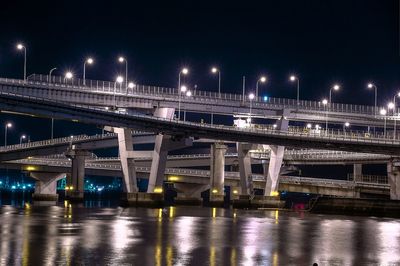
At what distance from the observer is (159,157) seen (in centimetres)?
10881

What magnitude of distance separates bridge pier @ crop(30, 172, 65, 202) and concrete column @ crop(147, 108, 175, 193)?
51314mm

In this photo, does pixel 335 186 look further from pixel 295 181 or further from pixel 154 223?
pixel 154 223

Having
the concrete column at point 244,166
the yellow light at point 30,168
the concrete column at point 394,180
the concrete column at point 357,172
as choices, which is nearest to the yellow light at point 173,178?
the concrete column at point 244,166

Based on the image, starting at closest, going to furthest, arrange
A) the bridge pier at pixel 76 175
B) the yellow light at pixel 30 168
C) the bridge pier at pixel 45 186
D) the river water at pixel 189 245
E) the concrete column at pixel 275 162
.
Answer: the river water at pixel 189 245 → the concrete column at pixel 275 162 → the bridge pier at pixel 76 175 → the yellow light at pixel 30 168 → the bridge pier at pixel 45 186

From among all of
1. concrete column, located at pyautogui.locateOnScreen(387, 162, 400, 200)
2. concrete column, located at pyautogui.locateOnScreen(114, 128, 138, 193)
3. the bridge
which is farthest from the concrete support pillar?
concrete column, located at pyautogui.locateOnScreen(387, 162, 400, 200)

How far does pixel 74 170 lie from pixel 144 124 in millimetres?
40168

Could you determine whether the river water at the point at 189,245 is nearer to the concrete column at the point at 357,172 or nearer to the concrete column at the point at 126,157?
the concrete column at the point at 126,157

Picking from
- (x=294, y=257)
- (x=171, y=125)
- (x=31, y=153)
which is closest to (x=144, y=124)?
(x=171, y=125)

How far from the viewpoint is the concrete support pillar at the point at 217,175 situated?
128m

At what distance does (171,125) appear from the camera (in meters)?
103

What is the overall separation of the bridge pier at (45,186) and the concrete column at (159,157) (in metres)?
51.3

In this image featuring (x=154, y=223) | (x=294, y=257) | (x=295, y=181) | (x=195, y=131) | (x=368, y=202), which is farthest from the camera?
(x=295, y=181)

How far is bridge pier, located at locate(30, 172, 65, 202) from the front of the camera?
156250 millimetres

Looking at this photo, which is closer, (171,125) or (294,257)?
(294,257)
